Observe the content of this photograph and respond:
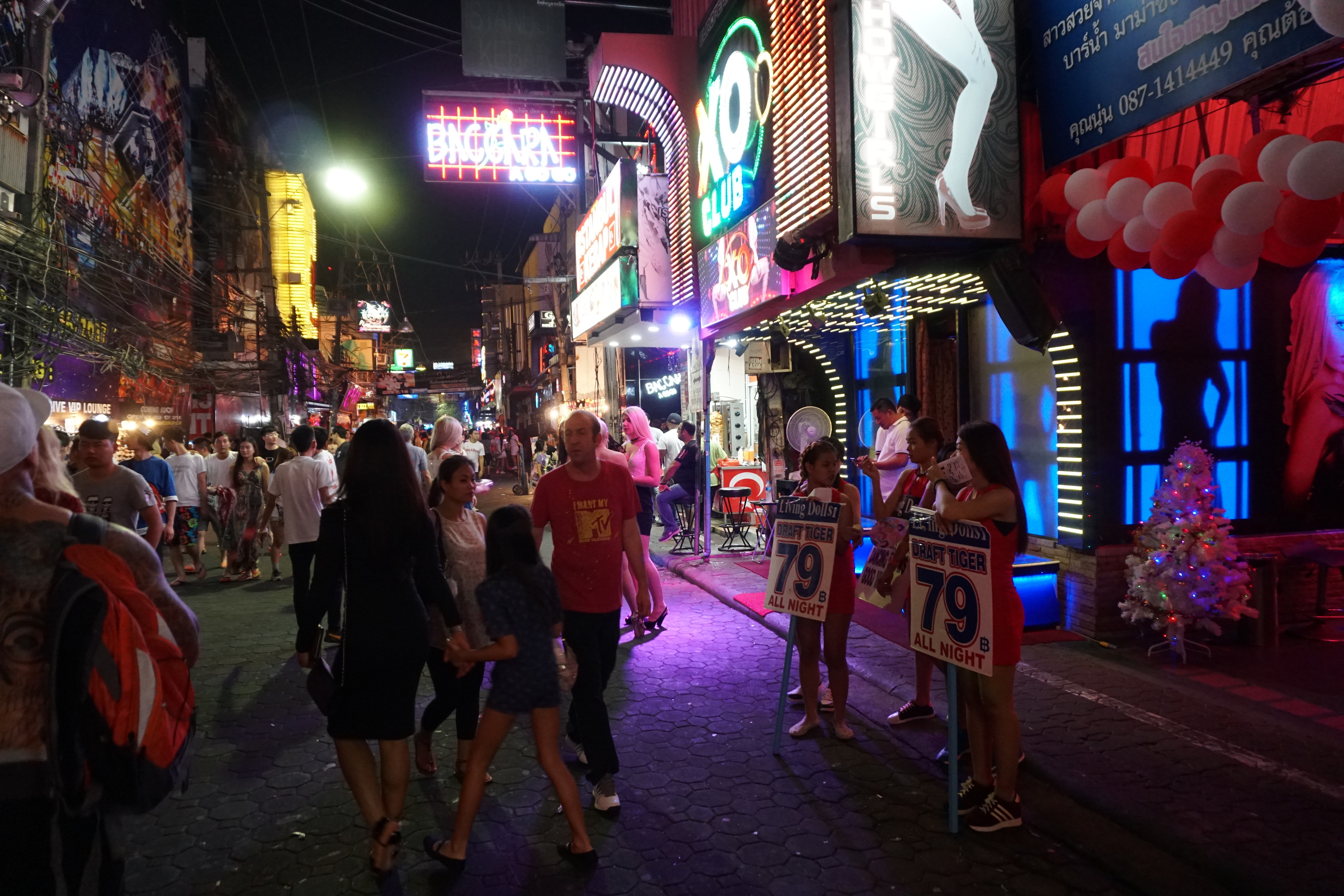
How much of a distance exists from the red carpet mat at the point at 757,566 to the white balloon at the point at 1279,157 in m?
6.83

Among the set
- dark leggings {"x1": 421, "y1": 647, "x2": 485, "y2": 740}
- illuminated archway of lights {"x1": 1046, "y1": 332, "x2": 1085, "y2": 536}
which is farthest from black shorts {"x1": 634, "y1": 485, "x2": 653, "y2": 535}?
dark leggings {"x1": 421, "y1": 647, "x2": 485, "y2": 740}

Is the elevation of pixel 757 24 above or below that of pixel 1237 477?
above

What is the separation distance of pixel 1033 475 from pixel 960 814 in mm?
5494

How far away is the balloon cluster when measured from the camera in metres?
4.59

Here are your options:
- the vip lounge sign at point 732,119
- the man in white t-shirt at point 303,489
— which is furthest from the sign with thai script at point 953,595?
the vip lounge sign at point 732,119

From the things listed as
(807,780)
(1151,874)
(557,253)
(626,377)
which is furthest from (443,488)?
(557,253)

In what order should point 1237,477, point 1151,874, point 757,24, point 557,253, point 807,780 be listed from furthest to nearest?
point 557,253 → point 757,24 → point 1237,477 → point 807,780 → point 1151,874

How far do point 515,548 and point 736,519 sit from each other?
1028cm

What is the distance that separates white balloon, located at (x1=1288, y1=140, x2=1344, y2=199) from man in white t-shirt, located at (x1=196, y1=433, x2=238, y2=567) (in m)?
11.8

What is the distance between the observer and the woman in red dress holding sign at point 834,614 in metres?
5.01

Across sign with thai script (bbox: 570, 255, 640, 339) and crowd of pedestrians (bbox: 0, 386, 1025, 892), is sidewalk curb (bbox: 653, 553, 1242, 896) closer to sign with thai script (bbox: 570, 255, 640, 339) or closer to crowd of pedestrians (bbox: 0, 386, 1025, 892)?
crowd of pedestrians (bbox: 0, 386, 1025, 892)

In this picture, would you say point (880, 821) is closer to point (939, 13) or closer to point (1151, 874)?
point (1151, 874)

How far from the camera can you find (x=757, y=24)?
30.2ft

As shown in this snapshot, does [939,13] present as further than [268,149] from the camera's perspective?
No
